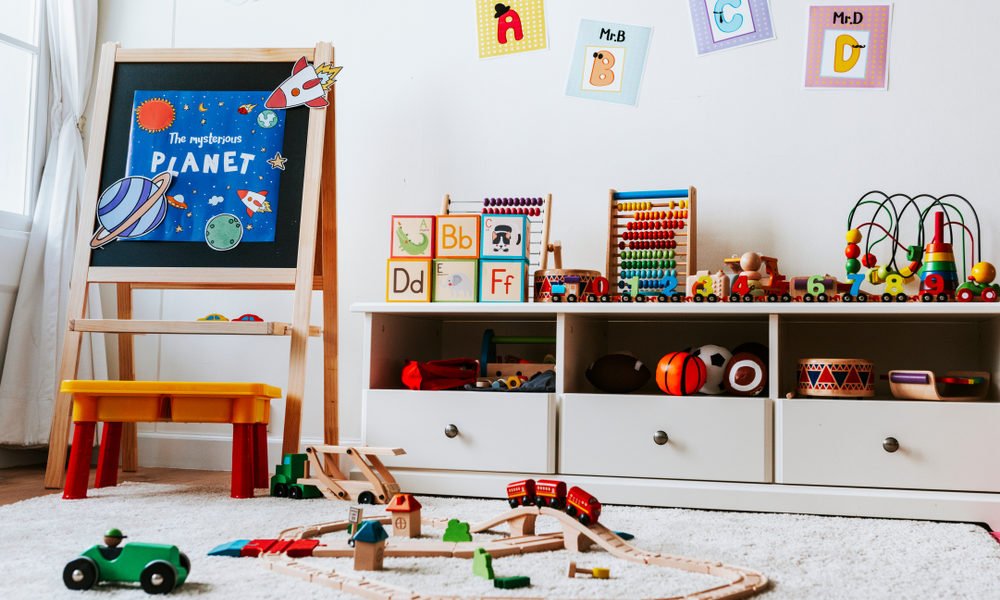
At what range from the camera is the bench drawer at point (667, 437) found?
1792 mm

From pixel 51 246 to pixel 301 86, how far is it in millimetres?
840

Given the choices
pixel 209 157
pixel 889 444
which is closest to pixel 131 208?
pixel 209 157

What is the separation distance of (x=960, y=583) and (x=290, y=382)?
1.37 metres

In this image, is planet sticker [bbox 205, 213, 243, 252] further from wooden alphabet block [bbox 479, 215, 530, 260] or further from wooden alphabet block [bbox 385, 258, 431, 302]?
wooden alphabet block [bbox 479, 215, 530, 260]

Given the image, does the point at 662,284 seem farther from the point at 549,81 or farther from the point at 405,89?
the point at 405,89

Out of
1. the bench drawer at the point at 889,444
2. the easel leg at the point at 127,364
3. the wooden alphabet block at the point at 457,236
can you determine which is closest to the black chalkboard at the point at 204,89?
the easel leg at the point at 127,364

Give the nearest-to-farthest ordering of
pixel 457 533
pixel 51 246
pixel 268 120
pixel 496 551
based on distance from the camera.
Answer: pixel 496 551, pixel 457 533, pixel 268 120, pixel 51 246

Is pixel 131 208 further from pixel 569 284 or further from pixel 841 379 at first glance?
pixel 841 379

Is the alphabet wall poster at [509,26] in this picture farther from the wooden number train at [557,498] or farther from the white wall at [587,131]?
the wooden number train at [557,498]

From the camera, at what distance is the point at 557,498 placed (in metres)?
1.39

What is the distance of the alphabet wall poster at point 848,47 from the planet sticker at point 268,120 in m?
1.31

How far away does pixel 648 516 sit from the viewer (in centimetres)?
169

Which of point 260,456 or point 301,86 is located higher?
point 301,86

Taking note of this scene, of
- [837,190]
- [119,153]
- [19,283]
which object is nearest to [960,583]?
[837,190]
